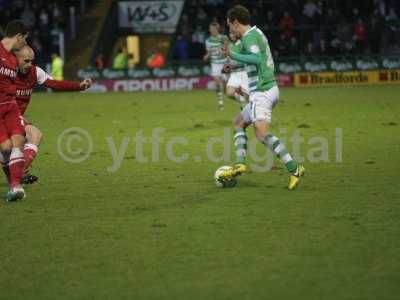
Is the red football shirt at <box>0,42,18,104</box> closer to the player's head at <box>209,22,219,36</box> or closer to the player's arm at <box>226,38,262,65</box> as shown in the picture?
the player's arm at <box>226,38,262,65</box>

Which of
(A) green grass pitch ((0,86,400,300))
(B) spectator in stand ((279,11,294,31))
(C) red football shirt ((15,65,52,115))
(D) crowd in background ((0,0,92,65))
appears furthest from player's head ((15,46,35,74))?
(D) crowd in background ((0,0,92,65))

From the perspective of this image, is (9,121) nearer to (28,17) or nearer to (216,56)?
(216,56)

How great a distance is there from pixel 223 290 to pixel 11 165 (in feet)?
16.7

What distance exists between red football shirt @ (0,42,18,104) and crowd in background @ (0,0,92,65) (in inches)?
1234

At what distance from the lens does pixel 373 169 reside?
13023 millimetres

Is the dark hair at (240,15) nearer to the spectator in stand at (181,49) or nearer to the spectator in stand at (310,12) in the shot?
the spectator in stand at (310,12)

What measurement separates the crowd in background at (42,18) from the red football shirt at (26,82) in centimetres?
3030

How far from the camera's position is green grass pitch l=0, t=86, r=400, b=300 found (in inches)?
264

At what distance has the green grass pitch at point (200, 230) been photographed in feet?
22.0

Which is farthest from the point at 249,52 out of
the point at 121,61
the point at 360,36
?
the point at 121,61

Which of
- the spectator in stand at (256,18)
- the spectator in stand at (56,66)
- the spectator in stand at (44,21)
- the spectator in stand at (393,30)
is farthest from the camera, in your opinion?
the spectator in stand at (44,21)

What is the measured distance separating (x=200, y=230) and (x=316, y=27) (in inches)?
1192

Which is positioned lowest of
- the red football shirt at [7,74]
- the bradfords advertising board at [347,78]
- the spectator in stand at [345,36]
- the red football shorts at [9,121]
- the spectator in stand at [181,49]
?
the bradfords advertising board at [347,78]

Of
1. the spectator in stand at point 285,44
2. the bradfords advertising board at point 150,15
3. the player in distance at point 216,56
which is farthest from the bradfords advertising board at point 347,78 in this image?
the player in distance at point 216,56
